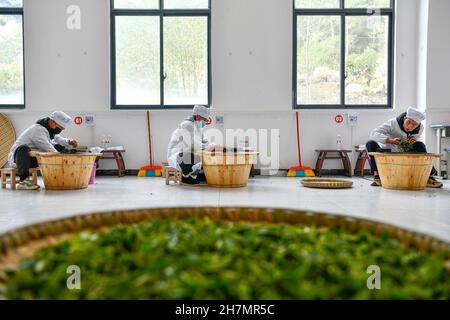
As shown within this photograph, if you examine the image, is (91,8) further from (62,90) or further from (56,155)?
(56,155)

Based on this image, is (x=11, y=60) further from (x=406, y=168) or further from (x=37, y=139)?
(x=406, y=168)

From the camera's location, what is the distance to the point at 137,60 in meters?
7.80

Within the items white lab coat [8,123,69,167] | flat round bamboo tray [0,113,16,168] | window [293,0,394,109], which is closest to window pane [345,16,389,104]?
window [293,0,394,109]

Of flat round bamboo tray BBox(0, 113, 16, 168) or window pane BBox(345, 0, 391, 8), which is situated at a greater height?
window pane BBox(345, 0, 391, 8)

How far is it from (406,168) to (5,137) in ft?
22.9

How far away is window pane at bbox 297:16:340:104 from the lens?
307 inches

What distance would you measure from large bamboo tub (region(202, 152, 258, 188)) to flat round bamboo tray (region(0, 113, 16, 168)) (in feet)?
13.8

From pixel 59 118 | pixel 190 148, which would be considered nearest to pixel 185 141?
pixel 190 148

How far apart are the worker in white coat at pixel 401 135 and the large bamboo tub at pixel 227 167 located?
1.89 meters

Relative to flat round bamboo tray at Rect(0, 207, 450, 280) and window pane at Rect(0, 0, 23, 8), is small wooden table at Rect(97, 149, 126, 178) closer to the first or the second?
window pane at Rect(0, 0, 23, 8)

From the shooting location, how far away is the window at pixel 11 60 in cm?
772

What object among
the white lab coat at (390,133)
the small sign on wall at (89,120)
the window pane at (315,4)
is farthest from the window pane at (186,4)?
the white lab coat at (390,133)

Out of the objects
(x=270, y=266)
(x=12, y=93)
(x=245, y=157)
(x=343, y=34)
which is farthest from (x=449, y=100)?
(x=12, y=93)

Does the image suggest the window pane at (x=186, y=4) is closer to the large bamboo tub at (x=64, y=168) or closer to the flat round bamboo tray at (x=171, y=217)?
the large bamboo tub at (x=64, y=168)
